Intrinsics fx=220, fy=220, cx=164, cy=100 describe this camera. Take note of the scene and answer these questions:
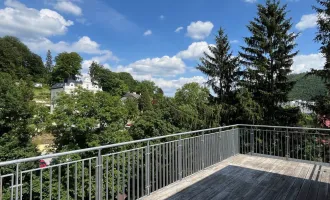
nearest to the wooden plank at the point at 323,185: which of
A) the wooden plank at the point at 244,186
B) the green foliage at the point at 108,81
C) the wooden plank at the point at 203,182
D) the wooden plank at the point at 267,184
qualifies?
the wooden plank at the point at 267,184

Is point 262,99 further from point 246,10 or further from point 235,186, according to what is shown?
point 235,186

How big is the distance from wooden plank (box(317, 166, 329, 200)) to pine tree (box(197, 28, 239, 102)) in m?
8.33

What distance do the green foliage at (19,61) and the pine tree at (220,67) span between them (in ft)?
137

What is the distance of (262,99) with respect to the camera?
1120cm

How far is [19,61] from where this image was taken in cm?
5388

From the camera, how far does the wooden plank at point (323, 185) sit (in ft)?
11.4

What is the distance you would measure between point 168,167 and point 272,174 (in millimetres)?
2218

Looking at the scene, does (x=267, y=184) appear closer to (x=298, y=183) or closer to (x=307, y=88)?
(x=298, y=183)

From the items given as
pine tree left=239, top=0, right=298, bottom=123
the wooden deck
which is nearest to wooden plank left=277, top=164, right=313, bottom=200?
the wooden deck

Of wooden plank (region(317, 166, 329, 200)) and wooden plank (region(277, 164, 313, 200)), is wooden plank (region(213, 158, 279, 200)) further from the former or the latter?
wooden plank (region(317, 166, 329, 200))

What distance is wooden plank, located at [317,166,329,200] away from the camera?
3.47 meters

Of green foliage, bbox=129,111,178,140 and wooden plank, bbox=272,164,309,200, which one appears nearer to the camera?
wooden plank, bbox=272,164,309,200

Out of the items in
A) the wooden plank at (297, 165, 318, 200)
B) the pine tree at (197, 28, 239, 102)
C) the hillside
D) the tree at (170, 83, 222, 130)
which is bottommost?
the wooden plank at (297, 165, 318, 200)

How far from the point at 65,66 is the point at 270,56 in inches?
2314
